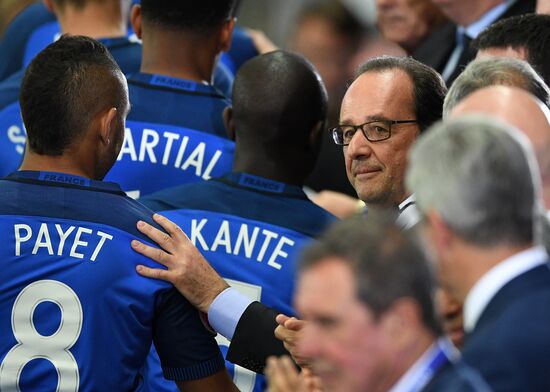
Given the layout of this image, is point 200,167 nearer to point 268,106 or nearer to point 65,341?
point 268,106

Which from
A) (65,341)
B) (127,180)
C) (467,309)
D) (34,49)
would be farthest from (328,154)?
(467,309)

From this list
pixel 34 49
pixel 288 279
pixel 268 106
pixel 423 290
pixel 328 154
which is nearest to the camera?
pixel 423 290

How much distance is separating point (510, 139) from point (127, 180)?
2390 mm

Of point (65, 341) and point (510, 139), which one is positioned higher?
point (510, 139)

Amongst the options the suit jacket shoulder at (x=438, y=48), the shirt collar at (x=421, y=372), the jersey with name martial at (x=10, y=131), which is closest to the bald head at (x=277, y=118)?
the jersey with name martial at (x=10, y=131)

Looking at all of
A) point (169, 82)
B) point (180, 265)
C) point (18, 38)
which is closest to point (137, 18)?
point (169, 82)

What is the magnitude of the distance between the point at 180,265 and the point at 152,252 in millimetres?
107

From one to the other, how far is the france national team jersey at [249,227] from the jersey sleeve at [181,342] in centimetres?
38

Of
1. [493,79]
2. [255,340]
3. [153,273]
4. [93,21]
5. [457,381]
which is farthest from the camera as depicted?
[93,21]

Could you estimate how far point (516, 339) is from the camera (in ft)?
8.21

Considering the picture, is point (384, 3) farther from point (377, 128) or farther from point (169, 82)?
point (377, 128)

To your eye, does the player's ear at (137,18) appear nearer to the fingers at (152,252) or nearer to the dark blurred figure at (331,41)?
the fingers at (152,252)

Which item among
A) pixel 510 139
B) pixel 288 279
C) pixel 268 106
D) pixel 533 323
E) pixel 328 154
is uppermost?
pixel 510 139

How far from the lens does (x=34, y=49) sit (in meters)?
5.93
